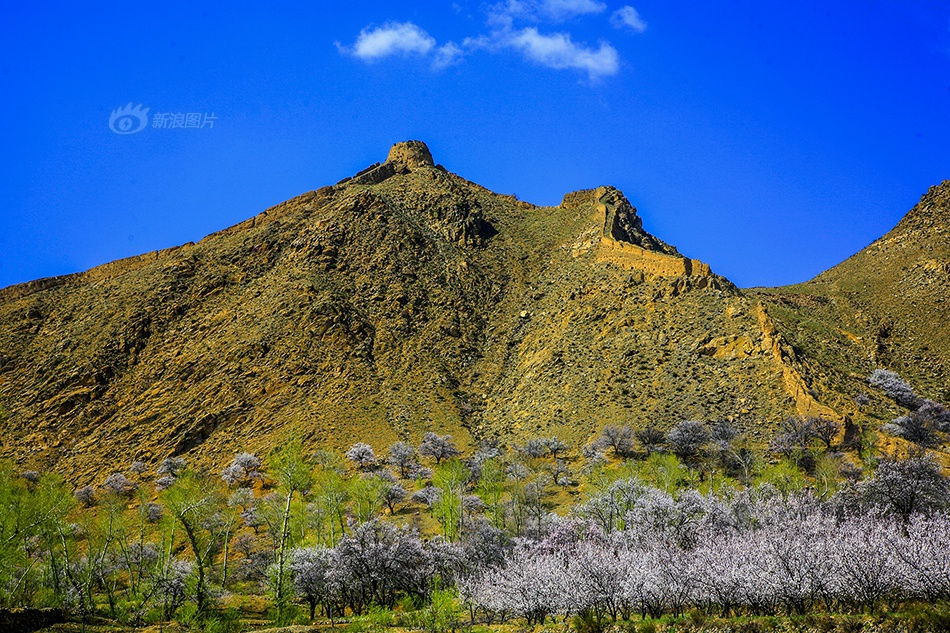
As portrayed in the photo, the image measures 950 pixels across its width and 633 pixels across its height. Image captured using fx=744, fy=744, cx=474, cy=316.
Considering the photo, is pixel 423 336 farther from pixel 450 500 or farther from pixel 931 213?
pixel 931 213

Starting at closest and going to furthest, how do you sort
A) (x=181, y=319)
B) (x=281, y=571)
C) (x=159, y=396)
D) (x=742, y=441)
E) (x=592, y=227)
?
(x=281, y=571) < (x=742, y=441) < (x=159, y=396) < (x=181, y=319) < (x=592, y=227)

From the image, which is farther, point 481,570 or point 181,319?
point 181,319

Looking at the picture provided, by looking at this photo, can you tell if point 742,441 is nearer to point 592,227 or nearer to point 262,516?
point 262,516

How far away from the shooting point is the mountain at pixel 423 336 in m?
62.5

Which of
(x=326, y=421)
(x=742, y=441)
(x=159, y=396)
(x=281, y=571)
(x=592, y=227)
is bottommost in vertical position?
(x=281, y=571)

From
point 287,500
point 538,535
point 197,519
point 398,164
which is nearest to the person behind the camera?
point 197,519

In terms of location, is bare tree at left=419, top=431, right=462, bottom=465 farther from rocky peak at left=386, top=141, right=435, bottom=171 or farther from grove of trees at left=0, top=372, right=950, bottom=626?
rocky peak at left=386, top=141, right=435, bottom=171

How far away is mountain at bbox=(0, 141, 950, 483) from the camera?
62.5 metres

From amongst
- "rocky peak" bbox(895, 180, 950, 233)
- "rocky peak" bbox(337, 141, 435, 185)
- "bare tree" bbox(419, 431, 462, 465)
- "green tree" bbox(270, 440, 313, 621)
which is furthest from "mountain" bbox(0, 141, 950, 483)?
"green tree" bbox(270, 440, 313, 621)

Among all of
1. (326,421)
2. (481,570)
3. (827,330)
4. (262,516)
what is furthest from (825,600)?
(827,330)

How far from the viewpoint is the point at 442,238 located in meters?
96.8

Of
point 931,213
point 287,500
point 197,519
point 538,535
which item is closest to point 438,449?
point 538,535

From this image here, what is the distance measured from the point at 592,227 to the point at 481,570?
2573 inches

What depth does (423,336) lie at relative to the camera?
78750 millimetres
